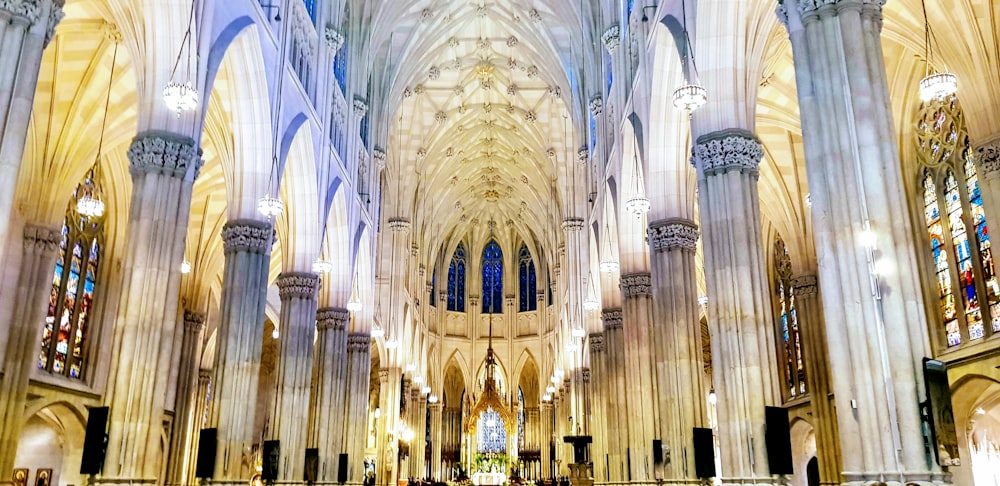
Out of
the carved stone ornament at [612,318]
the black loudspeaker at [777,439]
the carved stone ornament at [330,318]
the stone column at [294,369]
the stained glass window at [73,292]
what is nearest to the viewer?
the black loudspeaker at [777,439]

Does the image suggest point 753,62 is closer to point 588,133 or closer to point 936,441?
point 936,441

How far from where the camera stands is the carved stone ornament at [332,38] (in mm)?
27222

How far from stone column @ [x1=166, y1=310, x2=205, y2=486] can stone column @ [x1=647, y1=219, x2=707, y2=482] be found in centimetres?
2233

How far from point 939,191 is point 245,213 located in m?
19.4

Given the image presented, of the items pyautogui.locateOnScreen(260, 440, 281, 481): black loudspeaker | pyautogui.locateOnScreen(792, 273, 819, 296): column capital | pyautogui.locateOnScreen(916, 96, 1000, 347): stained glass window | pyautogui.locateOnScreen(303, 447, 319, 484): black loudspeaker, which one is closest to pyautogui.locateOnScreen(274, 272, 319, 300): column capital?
pyautogui.locateOnScreen(260, 440, 281, 481): black loudspeaker

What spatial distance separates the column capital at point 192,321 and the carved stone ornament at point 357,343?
21.8ft

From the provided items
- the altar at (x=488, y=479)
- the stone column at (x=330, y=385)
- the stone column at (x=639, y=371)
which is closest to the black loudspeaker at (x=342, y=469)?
the stone column at (x=330, y=385)

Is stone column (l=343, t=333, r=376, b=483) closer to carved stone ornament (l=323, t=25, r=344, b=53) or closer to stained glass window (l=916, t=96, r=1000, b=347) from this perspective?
carved stone ornament (l=323, t=25, r=344, b=53)

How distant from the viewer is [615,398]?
93.9 ft

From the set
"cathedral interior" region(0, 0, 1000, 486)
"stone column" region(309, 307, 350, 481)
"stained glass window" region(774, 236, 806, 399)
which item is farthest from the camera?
"stained glass window" region(774, 236, 806, 399)

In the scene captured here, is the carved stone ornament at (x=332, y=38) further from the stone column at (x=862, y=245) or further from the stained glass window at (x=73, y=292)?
the stone column at (x=862, y=245)

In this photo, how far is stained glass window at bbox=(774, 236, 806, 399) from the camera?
30953 millimetres

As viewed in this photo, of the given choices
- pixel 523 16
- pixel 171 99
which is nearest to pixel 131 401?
pixel 171 99

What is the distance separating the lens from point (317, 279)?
25.6 metres
